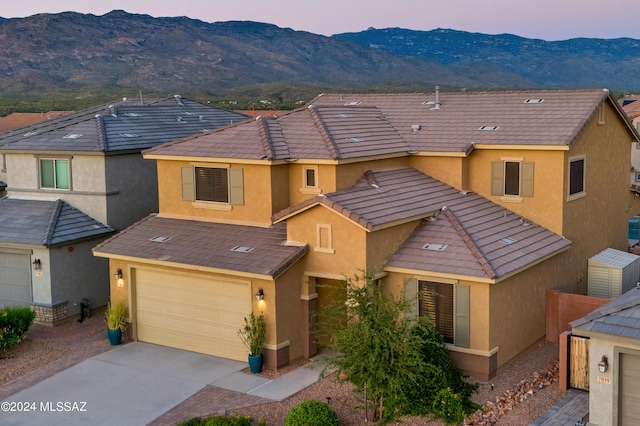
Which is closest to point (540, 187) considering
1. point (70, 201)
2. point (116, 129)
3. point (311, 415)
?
point (311, 415)

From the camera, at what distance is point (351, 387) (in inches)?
701

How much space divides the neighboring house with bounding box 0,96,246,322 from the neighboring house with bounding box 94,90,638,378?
2.67 m

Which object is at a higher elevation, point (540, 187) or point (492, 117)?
point (492, 117)

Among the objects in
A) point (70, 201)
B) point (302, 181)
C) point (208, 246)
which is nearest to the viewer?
point (208, 246)

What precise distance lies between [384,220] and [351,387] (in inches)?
155

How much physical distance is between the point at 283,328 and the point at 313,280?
1.39m

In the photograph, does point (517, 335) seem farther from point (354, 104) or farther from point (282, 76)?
point (282, 76)

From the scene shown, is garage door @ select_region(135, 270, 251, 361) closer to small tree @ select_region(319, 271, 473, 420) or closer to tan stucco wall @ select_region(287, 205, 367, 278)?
tan stucco wall @ select_region(287, 205, 367, 278)

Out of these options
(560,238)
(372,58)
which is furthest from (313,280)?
(372,58)

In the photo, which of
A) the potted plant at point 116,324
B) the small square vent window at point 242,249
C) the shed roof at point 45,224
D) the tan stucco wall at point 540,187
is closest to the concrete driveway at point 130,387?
the potted plant at point 116,324

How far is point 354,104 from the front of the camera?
27.3 meters

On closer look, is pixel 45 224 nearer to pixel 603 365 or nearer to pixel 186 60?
pixel 603 365

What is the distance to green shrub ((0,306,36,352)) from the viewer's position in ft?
68.7

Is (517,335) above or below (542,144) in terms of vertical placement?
below
